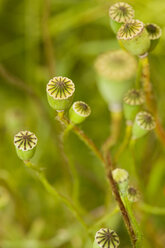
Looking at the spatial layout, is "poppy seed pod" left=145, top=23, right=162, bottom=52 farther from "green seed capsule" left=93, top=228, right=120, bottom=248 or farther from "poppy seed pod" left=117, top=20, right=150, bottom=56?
"green seed capsule" left=93, top=228, right=120, bottom=248

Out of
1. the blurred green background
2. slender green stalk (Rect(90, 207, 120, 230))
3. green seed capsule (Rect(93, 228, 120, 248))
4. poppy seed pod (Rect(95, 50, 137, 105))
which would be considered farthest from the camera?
the blurred green background

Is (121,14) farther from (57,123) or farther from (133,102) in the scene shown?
(57,123)

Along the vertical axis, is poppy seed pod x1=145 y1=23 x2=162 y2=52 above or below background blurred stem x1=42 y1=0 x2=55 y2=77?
below

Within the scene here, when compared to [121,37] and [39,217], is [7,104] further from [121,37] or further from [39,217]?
[121,37]

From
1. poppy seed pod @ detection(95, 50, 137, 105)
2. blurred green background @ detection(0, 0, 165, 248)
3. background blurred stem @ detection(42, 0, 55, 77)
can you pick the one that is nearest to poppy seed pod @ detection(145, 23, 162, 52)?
poppy seed pod @ detection(95, 50, 137, 105)

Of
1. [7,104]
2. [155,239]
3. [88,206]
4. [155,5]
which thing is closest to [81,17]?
[155,5]

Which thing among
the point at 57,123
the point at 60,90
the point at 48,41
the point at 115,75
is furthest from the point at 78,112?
the point at 48,41

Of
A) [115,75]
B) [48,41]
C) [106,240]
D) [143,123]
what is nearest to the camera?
[106,240]
